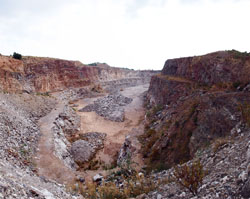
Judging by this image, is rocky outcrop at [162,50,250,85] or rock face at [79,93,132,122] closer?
rocky outcrop at [162,50,250,85]

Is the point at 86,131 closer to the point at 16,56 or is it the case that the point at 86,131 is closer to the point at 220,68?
the point at 220,68

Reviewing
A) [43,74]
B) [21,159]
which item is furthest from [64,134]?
[43,74]

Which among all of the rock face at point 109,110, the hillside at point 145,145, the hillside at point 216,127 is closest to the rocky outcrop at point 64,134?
the hillside at point 145,145

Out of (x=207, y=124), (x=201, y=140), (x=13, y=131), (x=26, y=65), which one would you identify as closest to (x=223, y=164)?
(x=201, y=140)

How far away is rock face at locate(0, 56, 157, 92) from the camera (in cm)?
2408

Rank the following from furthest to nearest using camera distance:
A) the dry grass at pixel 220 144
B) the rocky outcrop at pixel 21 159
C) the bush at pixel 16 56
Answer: the bush at pixel 16 56 → the dry grass at pixel 220 144 → the rocky outcrop at pixel 21 159

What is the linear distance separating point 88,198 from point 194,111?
7.14m

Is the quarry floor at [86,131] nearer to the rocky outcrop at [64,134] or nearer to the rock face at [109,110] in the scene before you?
the rocky outcrop at [64,134]

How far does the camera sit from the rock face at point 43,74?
79.0ft

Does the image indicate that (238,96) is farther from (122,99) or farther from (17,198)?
(122,99)

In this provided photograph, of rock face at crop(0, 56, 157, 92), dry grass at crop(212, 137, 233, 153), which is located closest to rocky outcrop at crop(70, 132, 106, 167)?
dry grass at crop(212, 137, 233, 153)

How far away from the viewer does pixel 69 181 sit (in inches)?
354

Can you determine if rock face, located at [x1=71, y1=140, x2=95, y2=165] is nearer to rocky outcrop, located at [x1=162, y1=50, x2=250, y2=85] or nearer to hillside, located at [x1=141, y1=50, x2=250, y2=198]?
hillside, located at [x1=141, y1=50, x2=250, y2=198]

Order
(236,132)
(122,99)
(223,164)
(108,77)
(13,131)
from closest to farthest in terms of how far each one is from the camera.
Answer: (223,164) → (236,132) → (13,131) → (122,99) → (108,77)
